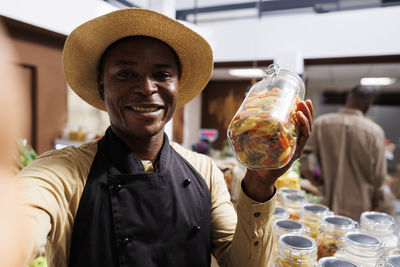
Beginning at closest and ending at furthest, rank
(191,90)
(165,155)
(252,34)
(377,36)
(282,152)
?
Result: (282,152), (165,155), (191,90), (377,36), (252,34)

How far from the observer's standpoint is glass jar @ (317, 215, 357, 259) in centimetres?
92

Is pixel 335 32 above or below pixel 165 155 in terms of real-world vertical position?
above

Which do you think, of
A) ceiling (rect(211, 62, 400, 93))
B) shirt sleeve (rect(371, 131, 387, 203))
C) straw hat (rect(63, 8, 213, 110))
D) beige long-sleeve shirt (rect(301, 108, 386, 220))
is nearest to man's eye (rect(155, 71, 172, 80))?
straw hat (rect(63, 8, 213, 110))

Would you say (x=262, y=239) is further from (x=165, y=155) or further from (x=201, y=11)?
(x=201, y=11)

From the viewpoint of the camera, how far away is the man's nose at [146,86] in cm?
69

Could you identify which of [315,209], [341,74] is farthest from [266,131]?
[341,74]

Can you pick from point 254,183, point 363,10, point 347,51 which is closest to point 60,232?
point 254,183

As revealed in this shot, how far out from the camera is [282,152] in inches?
20.6

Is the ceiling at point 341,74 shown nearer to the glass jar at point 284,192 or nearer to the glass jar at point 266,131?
the glass jar at point 284,192

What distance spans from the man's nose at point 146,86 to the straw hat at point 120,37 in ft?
0.46

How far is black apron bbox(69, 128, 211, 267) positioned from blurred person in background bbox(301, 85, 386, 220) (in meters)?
1.78

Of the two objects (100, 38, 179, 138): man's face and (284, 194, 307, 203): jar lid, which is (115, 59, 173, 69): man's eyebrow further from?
(284, 194, 307, 203): jar lid

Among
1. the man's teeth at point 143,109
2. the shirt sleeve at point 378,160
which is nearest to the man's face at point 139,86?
the man's teeth at point 143,109

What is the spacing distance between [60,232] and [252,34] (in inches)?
129
